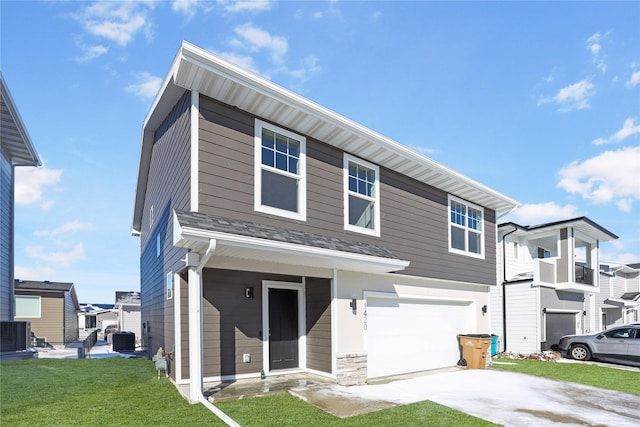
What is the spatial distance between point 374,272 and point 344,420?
4.04 m

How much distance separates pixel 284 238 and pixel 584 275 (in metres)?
17.6

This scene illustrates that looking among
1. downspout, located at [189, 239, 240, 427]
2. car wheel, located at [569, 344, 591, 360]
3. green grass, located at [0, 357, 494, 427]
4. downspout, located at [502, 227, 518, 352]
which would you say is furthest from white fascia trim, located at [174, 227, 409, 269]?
downspout, located at [502, 227, 518, 352]

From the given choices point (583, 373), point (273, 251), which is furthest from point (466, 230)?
point (273, 251)

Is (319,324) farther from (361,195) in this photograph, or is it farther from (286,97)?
(286,97)

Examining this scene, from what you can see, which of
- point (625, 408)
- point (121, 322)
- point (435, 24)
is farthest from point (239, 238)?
point (121, 322)

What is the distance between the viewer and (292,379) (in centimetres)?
862

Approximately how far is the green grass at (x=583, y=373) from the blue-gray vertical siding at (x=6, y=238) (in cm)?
1673

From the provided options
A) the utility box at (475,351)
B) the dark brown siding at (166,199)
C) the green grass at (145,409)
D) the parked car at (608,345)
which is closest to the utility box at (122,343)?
the dark brown siding at (166,199)

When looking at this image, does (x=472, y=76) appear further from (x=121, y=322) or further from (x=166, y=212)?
(x=121, y=322)

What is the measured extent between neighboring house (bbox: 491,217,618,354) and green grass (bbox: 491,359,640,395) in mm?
2765

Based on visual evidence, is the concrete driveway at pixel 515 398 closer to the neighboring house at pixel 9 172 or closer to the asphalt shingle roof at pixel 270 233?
the asphalt shingle roof at pixel 270 233

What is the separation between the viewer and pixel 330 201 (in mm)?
9469

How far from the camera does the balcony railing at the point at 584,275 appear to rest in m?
19.5

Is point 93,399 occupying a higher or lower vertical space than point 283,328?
lower
